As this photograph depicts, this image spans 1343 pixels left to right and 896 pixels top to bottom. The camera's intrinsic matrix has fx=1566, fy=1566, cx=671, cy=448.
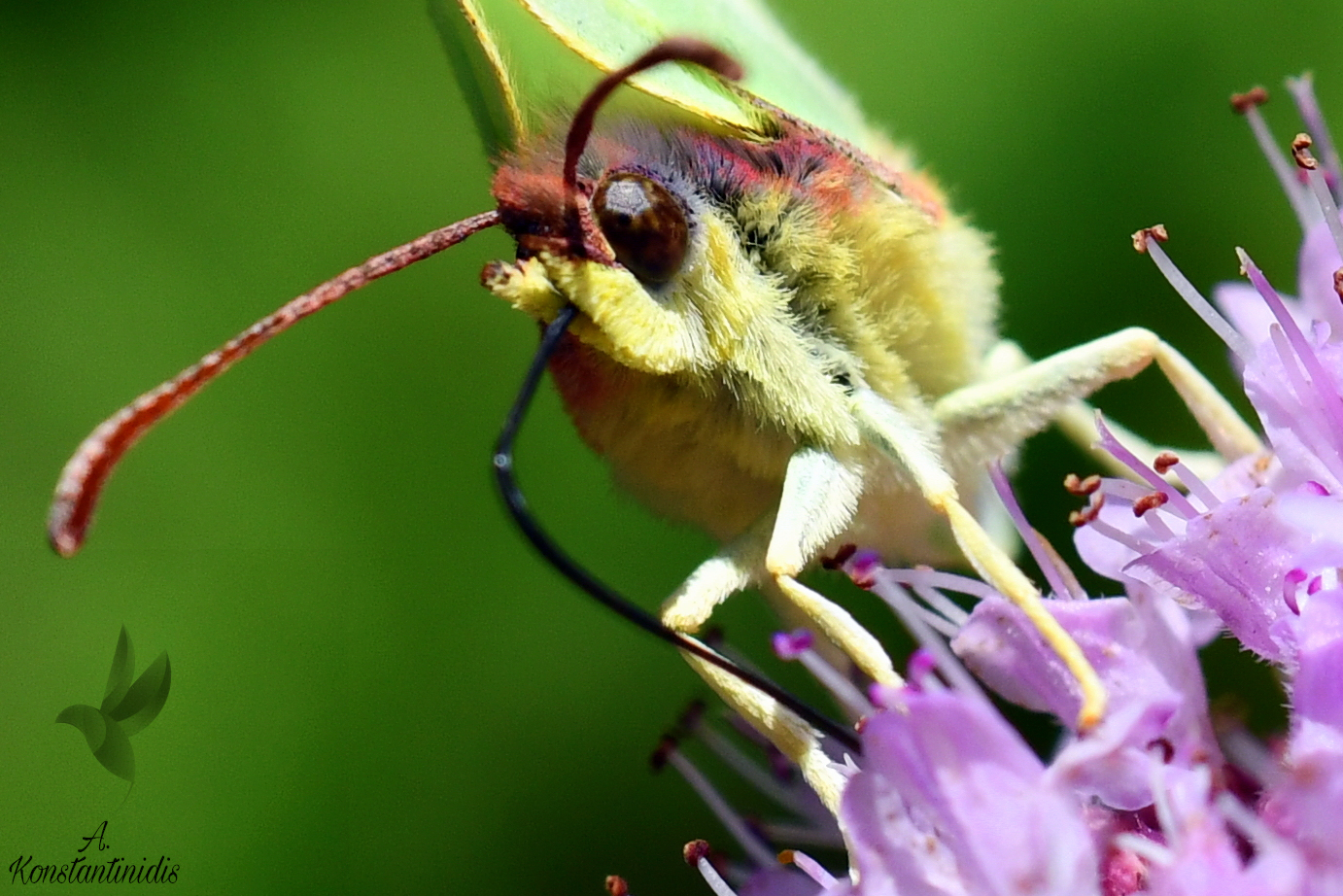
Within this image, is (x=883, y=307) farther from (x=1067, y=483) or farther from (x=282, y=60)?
(x=282, y=60)

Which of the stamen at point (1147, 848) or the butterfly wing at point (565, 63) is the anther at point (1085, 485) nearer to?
the stamen at point (1147, 848)

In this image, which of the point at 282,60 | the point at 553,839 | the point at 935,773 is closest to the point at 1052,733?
the point at 553,839

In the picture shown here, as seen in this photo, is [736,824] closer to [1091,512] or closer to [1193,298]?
[1091,512]

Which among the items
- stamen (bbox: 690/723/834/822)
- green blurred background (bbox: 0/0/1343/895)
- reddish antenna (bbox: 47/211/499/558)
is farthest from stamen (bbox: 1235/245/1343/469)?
green blurred background (bbox: 0/0/1343/895)

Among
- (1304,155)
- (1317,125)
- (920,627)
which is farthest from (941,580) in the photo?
(1317,125)

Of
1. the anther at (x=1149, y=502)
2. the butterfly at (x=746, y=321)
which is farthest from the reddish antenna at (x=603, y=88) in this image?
the anther at (x=1149, y=502)

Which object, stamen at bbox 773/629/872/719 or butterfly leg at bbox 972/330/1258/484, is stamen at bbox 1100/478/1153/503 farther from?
stamen at bbox 773/629/872/719
